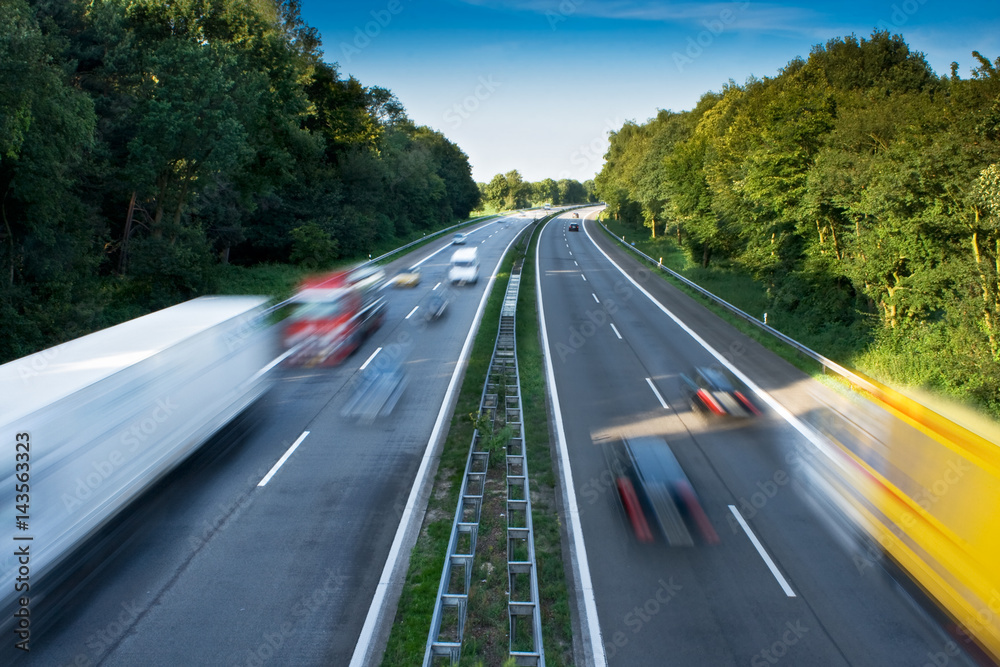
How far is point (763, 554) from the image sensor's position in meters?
9.96

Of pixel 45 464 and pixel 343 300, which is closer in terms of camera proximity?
pixel 45 464

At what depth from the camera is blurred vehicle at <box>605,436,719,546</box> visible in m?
10.4

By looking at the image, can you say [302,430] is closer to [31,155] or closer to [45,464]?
[45,464]

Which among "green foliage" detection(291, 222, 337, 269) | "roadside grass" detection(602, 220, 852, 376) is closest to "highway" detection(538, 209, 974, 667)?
"roadside grass" detection(602, 220, 852, 376)

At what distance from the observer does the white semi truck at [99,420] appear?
8398mm

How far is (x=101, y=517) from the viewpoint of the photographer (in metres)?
10.0

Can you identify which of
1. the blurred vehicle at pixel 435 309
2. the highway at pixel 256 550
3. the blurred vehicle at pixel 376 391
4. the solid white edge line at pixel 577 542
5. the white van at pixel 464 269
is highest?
the white van at pixel 464 269

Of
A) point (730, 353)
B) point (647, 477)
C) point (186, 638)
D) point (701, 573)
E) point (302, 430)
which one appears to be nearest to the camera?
point (186, 638)

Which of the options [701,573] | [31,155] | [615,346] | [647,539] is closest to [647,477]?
[647,539]

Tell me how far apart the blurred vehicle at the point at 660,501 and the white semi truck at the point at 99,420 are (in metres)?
9.47

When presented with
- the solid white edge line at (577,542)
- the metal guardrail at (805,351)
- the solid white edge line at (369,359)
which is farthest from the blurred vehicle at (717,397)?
the solid white edge line at (369,359)

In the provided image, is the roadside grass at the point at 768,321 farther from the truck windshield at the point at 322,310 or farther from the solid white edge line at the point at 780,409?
the truck windshield at the point at 322,310

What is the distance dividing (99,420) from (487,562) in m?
7.37

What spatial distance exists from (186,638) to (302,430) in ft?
23.6
